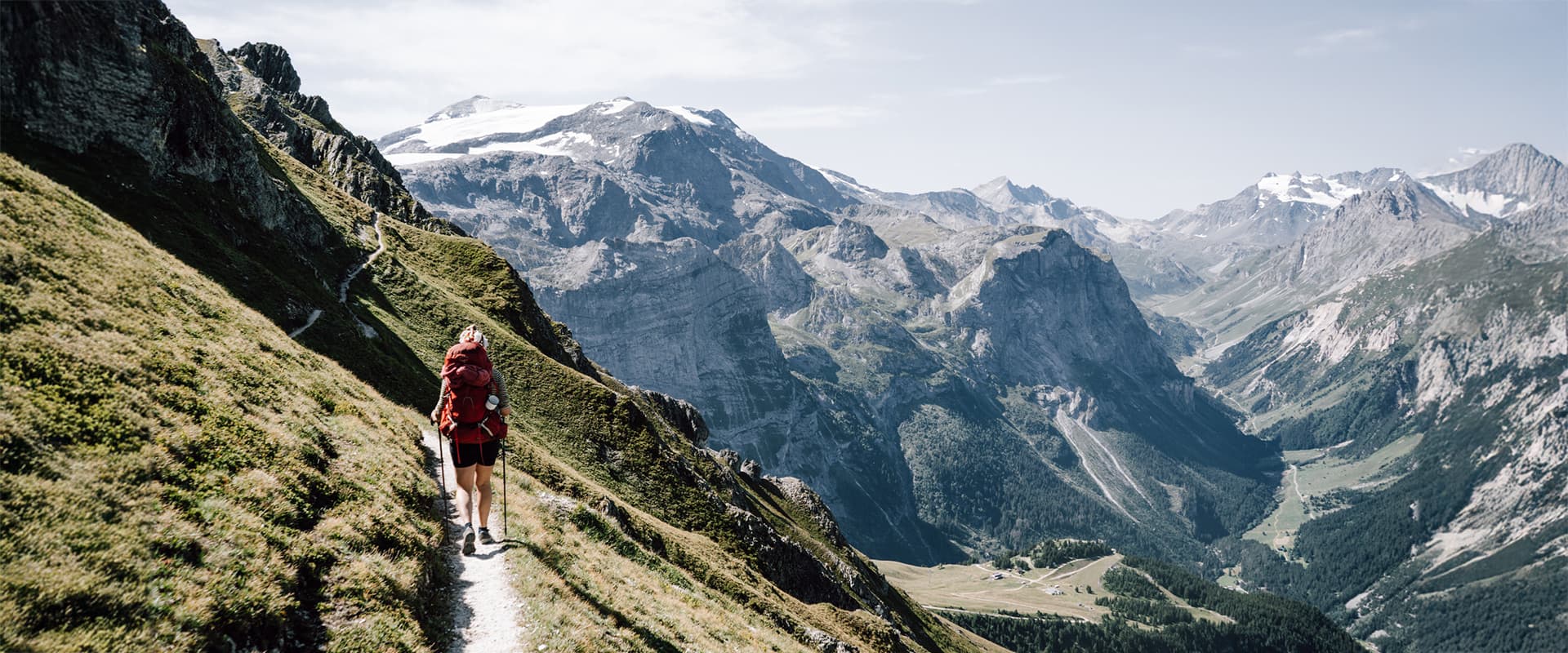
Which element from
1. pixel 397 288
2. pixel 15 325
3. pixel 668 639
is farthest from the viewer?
pixel 397 288

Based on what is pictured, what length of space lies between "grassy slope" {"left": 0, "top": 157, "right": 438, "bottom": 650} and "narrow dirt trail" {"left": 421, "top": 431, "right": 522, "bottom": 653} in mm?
1000

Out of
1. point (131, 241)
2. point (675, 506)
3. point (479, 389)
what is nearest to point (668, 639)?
point (479, 389)

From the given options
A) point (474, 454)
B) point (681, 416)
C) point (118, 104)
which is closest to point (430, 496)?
point (474, 454)

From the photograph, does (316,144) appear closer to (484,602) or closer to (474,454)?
(474,454)

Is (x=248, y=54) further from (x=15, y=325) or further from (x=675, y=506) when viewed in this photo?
(x=15, y=325)

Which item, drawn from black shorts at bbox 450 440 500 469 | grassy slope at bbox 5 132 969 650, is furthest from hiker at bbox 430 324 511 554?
grassy slope at bbox 5 132 969 650

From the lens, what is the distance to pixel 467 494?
24.3 meters

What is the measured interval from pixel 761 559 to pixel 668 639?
4267 cm

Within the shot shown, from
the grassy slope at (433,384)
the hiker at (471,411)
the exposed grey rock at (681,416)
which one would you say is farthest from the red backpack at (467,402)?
the exposed grey rock at (681,416)

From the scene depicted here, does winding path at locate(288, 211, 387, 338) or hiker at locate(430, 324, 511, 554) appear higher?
winding path at locate(288, 211, 387, 338)

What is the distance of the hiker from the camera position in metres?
22.5

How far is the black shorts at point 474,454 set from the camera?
2275 centimetres

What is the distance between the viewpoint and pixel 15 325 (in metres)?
18.5

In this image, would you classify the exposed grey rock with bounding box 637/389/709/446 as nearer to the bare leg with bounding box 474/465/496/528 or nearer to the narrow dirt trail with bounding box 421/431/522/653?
the bare leg with bounding box 474/465/496/528
